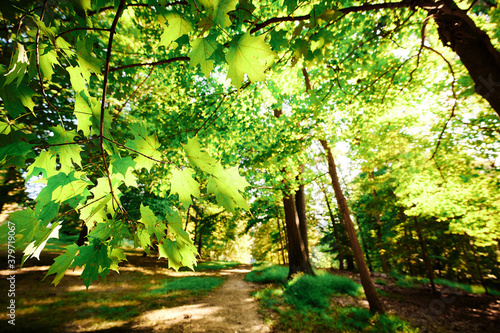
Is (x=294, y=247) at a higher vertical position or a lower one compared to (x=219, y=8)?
lower

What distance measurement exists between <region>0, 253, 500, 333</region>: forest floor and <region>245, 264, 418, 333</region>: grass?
516 millimetres

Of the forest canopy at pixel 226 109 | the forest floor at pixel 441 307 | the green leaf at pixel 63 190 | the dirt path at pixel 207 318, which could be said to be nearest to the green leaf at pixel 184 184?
the forest canopy at pixel 226 109

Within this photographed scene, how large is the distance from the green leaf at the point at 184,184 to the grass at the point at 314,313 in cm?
551

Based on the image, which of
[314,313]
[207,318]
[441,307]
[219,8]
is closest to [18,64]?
[219,8]

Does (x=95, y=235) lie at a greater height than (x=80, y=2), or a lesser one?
lesser

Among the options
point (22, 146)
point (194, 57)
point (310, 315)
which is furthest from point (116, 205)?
point (310, 315)

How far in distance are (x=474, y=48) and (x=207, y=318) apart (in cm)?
792

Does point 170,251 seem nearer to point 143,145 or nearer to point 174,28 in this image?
→ point 143,145

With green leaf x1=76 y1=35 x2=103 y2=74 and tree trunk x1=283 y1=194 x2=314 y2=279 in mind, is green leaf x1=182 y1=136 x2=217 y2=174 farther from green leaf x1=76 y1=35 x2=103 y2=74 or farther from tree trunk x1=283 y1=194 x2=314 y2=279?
tree trunk x1=283 y1=194 x2=314 y2=279

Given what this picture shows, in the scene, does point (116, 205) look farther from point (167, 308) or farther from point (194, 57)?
point (167, 308)

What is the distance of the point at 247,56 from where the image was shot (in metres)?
1.00

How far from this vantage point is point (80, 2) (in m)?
1.04

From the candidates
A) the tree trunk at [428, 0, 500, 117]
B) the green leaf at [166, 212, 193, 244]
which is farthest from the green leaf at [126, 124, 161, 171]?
the tree trunk at [428, 0, 500, 117]

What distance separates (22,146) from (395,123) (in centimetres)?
872
